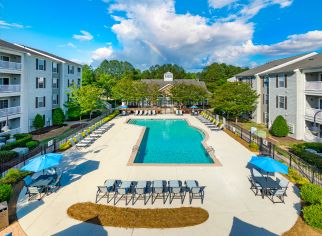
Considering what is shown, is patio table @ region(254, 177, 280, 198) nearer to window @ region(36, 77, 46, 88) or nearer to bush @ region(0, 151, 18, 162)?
bush @ region(0, 151, 18, 162)

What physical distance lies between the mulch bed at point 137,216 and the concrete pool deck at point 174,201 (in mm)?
294

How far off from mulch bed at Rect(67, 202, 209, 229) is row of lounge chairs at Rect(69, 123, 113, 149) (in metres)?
12.2

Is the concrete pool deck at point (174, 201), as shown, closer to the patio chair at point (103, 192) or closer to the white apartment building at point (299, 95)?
the patio chair at point (103, 192)

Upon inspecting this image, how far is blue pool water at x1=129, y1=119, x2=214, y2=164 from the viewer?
20.0 m

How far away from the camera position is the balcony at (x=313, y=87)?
24.2 meters

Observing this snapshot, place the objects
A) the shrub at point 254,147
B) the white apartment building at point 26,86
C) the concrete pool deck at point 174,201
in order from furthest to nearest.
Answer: the white apartment building at point 26,86
the shrub at point 254,147
the concrete pool deck at point 174,201

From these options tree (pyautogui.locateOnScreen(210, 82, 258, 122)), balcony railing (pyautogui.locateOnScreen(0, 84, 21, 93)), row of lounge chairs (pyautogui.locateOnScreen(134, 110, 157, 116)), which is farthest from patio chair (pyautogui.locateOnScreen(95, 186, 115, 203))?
row of lounge chairs (pyautogui.locateOnScreen(134, 110, 157, 116))

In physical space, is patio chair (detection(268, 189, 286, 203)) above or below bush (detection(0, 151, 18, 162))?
below

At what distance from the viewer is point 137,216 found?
10297 mm

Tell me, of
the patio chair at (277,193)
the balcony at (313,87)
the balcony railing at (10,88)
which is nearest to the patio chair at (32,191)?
the patio chair at (277,193)

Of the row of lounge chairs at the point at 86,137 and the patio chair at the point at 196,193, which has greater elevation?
the row of lounge chairs at the point at 86,137

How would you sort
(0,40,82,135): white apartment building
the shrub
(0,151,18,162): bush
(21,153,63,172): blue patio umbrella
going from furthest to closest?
(0,40,82,135): white apartment building → the shrub → (0,151,18,162): bush → (21,153,63,172): blue patio umbrella

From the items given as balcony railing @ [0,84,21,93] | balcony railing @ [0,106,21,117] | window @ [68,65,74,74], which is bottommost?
balcony railing @ [0,106,21,117]

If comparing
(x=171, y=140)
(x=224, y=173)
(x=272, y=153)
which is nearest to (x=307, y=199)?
(x=224, y=173)
